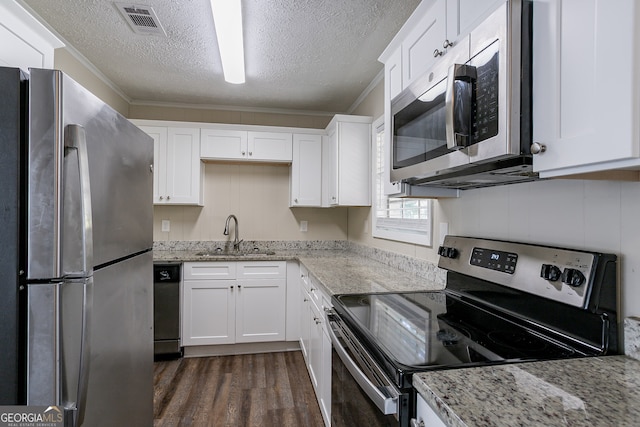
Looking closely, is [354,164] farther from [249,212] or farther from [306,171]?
[249,212]

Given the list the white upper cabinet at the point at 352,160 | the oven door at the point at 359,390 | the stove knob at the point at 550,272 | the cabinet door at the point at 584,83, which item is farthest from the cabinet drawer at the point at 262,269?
the cabinet door at the point at 584,83

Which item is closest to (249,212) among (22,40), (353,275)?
(353,275)

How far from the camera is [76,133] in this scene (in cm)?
93

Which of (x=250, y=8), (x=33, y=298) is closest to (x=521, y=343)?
(x=33, y=298)

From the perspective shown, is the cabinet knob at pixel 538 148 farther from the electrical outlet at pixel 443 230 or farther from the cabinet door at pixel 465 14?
the electrical outlet at pixel 443 230

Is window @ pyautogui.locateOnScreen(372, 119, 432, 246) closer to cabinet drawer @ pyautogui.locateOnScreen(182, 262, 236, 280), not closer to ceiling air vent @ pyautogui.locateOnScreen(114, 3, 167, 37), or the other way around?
cabinet drawer @ pyautogui.locateOnScreen(182, 262, 236, 280)

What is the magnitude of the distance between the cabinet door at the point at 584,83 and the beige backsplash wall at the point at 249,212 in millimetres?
3084

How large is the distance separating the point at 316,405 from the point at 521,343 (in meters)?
1.63

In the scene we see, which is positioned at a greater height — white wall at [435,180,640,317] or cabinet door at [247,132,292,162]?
cabinet door at [247,132,292,162]

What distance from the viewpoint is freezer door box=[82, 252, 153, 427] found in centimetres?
111

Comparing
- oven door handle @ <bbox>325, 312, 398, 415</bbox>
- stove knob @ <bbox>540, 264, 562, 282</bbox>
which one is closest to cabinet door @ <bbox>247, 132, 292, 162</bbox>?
oven door handle @ <bbox>325, 312, 398, 415</bbox>

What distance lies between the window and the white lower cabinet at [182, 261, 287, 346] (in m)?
1.06

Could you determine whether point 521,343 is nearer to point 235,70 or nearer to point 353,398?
point 353,398

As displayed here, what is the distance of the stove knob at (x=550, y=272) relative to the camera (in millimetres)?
1019
